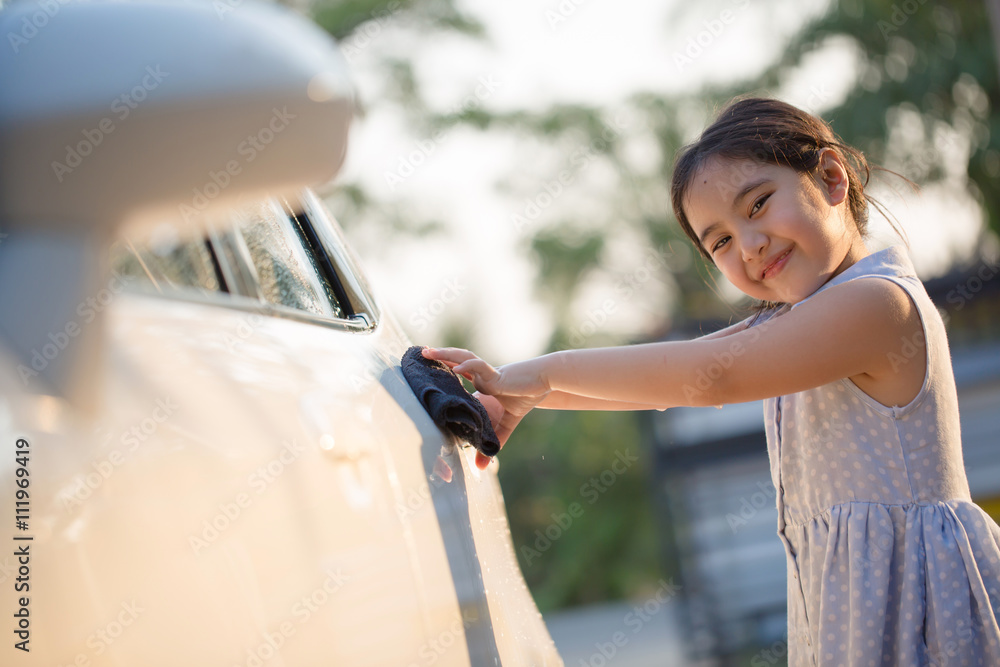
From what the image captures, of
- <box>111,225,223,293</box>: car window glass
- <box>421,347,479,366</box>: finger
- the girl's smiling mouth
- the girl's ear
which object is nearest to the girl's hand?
<box>421,347,479,366</box>: finger

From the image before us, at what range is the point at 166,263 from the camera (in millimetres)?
1101

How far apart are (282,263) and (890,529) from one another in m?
1.14

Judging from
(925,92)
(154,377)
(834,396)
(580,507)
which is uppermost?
(925,92)

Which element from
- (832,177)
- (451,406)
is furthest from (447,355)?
(832,177)

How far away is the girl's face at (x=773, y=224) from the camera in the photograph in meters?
1.78

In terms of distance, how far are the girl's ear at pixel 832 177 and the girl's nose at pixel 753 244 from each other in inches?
7.6

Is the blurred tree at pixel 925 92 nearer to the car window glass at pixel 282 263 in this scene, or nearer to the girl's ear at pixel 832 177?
the girl's ear at pixel 832 177

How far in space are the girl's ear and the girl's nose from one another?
0.63 feet

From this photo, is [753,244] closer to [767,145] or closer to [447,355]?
[767,145]

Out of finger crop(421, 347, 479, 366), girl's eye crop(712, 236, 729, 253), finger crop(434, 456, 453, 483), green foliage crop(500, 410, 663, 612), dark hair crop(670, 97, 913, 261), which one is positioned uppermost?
dark hair crop(670, 97, 913, 261)

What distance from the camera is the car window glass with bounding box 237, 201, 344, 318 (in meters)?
1.46

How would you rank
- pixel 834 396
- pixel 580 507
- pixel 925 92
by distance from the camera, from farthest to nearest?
pixel 580 507, pixel 925 92, pixel 834 396

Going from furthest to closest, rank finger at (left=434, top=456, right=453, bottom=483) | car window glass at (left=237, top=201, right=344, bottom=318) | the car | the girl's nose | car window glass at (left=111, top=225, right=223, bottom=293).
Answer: the girl's nose
car window glass at (left=237, top=201, right=344, bottom=318)
finger at (left=434, top=456, right=453, bottom=483)
car window glass at (left=111, top=225, right=223, bottom=293)
the car

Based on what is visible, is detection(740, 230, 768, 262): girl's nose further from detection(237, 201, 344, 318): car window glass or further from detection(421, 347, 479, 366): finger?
detection(237, 201, 344, 318): car window glass
